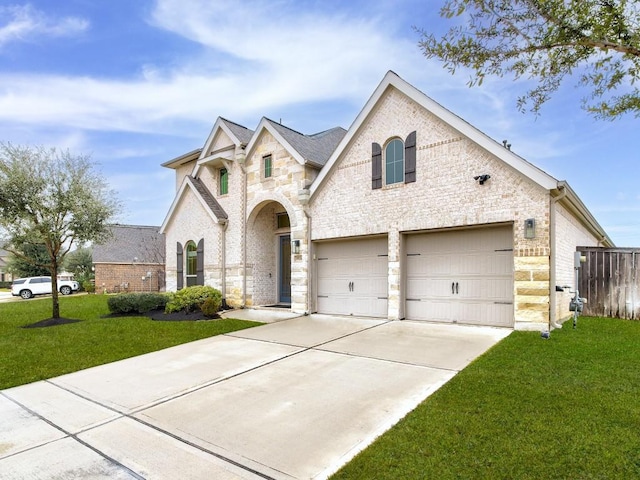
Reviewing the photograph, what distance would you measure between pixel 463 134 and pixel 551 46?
6.16 metres

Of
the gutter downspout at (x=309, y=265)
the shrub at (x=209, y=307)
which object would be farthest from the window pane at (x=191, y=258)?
the gutter downspout at (x=309, y=265)

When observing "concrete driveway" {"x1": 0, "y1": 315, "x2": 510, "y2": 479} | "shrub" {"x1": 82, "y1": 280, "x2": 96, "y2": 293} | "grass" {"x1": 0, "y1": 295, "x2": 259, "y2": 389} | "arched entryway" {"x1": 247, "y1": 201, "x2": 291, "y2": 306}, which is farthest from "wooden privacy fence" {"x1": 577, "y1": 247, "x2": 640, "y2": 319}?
"shrub" {"x1": 82, "y1": 280, "x2": 96, "y2": 293}

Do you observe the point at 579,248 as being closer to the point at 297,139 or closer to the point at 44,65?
the point at 297,139

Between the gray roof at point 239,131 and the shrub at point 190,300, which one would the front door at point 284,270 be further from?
the gray roof at point 239,131

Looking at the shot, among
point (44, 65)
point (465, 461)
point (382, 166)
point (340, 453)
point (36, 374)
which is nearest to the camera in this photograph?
point (465, 461)

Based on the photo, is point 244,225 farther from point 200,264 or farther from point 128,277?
point 128,277

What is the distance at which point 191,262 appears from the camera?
646 inches

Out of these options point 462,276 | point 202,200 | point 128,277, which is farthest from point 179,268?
point 128,277

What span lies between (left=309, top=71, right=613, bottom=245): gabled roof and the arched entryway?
122 inches

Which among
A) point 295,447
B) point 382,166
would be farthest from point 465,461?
point 382,166

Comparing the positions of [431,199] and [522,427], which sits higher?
[431,199]

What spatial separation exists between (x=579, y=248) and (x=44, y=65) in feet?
57.2

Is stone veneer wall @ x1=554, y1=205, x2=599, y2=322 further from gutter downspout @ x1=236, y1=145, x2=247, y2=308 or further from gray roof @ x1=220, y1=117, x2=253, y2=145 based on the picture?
gray roof @ x1=220, y1=117, x2=253, y2=145

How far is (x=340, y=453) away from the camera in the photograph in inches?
142
